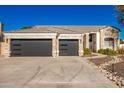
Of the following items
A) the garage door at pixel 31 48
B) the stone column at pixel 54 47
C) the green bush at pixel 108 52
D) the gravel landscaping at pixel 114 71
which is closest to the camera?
the gravel landscaping at pixel 114 71

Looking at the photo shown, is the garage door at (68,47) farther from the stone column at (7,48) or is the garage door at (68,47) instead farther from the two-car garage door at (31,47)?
the stone column at (7,48)

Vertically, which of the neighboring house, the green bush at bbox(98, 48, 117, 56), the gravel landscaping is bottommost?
the gravel landscaping

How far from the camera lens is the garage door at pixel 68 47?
31.8 m

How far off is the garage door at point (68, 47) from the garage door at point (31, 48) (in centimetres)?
146

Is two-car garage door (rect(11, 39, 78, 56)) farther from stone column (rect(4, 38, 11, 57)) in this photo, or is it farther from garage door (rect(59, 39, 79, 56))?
garage door (rect(59, 39, 79, 56))

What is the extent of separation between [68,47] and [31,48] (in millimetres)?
4157

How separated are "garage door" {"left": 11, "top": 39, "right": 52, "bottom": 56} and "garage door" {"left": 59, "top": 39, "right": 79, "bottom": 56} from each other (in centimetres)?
146

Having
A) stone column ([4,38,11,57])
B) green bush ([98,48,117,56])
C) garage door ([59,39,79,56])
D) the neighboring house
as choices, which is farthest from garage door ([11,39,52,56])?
green bush ([98,48,117,56])

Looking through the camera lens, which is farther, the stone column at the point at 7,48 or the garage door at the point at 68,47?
the garage door at the point at 68,47

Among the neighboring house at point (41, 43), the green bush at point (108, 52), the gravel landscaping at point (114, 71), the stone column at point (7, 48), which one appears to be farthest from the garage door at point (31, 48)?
the gravel landscaping at point (114, 71)

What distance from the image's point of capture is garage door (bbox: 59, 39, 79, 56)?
3177 cm

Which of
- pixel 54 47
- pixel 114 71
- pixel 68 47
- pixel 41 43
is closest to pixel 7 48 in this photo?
pixel 41 43
